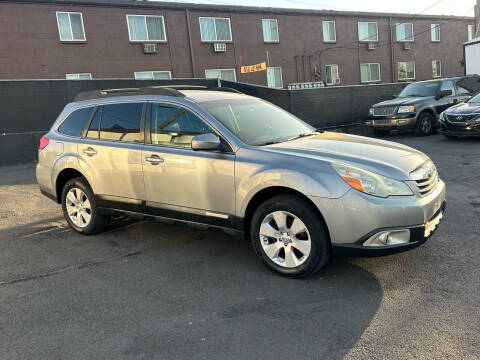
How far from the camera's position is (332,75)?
81.8ft

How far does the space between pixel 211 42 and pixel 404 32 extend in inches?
599

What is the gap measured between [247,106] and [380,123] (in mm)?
8865

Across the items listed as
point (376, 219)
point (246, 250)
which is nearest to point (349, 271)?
point (376, 219)

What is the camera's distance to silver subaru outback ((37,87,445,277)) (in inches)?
132

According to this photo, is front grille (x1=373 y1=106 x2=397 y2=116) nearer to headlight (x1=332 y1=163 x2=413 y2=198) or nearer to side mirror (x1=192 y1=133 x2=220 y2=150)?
headlight (x1=332 y1=163 x2=413 y2=198)

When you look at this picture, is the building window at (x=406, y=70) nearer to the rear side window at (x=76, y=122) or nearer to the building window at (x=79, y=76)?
the building window at (x=79, y=76)

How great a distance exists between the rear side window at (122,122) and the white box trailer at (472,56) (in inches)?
681

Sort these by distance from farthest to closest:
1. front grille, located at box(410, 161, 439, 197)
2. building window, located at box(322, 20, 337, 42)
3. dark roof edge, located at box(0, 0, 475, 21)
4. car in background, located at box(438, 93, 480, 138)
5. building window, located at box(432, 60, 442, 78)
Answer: building window, located at box(432, 60, 442, 78)
building window, located at box(322, 20, 337, 42)
dark roof edge, located at box(0, 0, 475, 21)
car in background, located at box(438, 93, 480, 138)
front grille, located at box(410, 161, 439, 197)

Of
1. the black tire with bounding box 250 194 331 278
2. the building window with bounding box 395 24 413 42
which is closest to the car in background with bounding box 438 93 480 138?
the black tire with bounding box 250 194 331 278

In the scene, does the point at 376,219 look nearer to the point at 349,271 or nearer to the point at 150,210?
the point at 349,271

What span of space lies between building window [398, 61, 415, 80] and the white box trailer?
33.8ft

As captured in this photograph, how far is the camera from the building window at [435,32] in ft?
96.8

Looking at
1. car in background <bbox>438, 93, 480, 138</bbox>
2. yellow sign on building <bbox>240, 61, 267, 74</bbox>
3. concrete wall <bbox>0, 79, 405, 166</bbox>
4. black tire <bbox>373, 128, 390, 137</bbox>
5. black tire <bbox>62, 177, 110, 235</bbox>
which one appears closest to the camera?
black tire <bbox>62, 177, 110, 235</bbox>

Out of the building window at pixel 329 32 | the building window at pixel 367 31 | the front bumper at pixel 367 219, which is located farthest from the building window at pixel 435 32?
the front bumper at pixel 367 219
